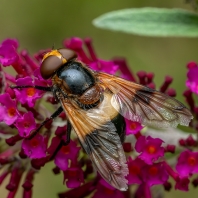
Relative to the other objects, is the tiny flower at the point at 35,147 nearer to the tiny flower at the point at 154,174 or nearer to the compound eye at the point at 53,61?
the compound eye at the point at 53,61

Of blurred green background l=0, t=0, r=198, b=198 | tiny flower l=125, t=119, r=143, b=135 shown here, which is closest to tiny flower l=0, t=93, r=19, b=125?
tiny flower l=125, t=119, r=143, b=135

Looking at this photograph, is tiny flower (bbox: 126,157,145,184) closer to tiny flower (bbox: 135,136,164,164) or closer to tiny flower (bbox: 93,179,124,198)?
tiny flower (bbox: 135,136,164,164)

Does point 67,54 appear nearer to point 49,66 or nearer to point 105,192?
point 49,66

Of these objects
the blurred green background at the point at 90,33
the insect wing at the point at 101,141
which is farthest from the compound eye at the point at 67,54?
the blurred green background at the point at 90,33

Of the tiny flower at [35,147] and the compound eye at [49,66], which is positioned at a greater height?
the compound eye at [49,66]

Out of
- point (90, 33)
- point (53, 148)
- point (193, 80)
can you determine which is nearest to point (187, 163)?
point (193, 80)

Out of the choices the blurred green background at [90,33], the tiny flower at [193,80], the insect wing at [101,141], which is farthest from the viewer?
the blurred green background at [90,33]

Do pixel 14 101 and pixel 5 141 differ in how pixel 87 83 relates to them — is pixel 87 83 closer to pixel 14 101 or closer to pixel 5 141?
pixel 14 101
